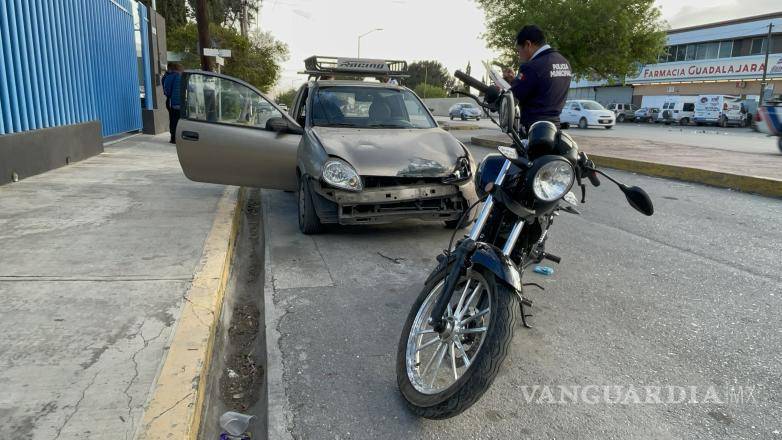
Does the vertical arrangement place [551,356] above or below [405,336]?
below

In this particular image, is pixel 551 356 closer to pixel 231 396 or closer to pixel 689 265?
pixel 231 396

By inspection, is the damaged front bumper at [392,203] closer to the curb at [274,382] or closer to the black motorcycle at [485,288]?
the curb at [274,382]

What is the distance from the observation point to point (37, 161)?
729 centimetres

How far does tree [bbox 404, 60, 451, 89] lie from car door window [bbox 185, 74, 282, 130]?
294 ft

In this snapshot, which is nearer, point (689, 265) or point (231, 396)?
point (231, 396)

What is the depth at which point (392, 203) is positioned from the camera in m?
5.00

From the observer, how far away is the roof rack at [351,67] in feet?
25.4

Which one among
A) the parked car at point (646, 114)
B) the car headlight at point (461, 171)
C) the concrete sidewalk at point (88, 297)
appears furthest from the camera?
the parked car at point (646, 114)

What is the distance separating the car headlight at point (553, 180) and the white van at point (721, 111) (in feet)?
128

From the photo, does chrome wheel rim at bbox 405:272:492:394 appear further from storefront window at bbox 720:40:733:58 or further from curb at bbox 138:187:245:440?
storefront window at bbox 720:40:733:58

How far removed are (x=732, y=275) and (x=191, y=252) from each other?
4538 millimetres

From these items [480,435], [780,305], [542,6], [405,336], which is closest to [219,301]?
[405,336]

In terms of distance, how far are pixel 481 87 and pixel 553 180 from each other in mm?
749

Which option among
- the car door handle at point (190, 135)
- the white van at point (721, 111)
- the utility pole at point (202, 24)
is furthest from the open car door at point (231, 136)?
the white van at point (721, 111)
